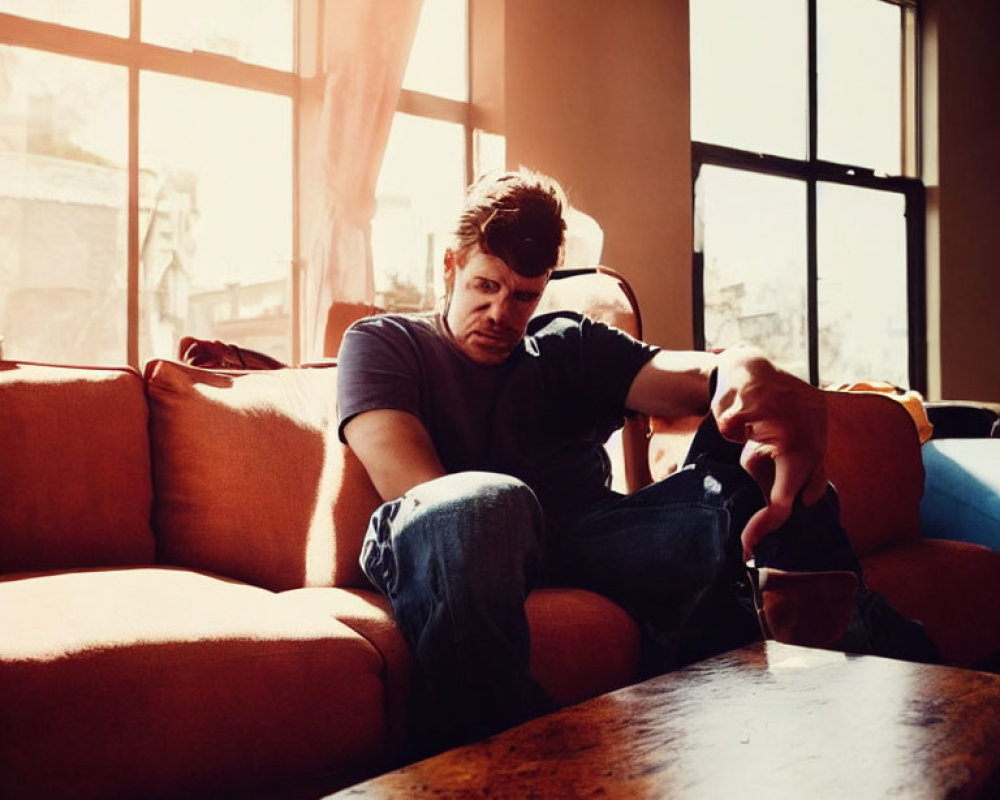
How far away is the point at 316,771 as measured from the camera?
1239mm

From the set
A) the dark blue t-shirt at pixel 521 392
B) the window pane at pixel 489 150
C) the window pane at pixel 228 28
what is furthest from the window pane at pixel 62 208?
the dark blue t-shirt at pixel 521 392

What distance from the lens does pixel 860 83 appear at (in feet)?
19.0

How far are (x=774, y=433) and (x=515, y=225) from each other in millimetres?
636

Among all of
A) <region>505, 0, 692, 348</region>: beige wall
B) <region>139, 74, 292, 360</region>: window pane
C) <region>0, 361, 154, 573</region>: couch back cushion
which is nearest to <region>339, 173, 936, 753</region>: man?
<region>0, 361, 154, 573</region>: couch back cushion

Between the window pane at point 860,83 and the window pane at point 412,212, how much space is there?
250cm

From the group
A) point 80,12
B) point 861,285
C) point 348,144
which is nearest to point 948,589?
point 348,144

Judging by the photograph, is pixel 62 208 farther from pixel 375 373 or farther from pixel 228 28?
pixel 375 373

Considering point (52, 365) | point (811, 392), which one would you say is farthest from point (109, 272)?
point (811, 392)

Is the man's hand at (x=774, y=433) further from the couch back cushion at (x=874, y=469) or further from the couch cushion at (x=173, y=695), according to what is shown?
the couch back cushion at (x=874, y=469)

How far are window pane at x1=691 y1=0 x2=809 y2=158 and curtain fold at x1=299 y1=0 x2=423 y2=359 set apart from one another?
187 cm

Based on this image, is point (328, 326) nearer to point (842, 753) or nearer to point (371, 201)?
point (371, 201)

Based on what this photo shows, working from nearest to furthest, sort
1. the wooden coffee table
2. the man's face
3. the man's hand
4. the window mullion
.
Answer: the wooden coffee table < the man's hand < the man's face < the window mullion

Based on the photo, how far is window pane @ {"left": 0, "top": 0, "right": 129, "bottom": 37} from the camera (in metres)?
3.20

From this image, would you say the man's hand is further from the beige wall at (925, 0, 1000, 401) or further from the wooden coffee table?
the beige wall at (925, 0, 1000, 401)
